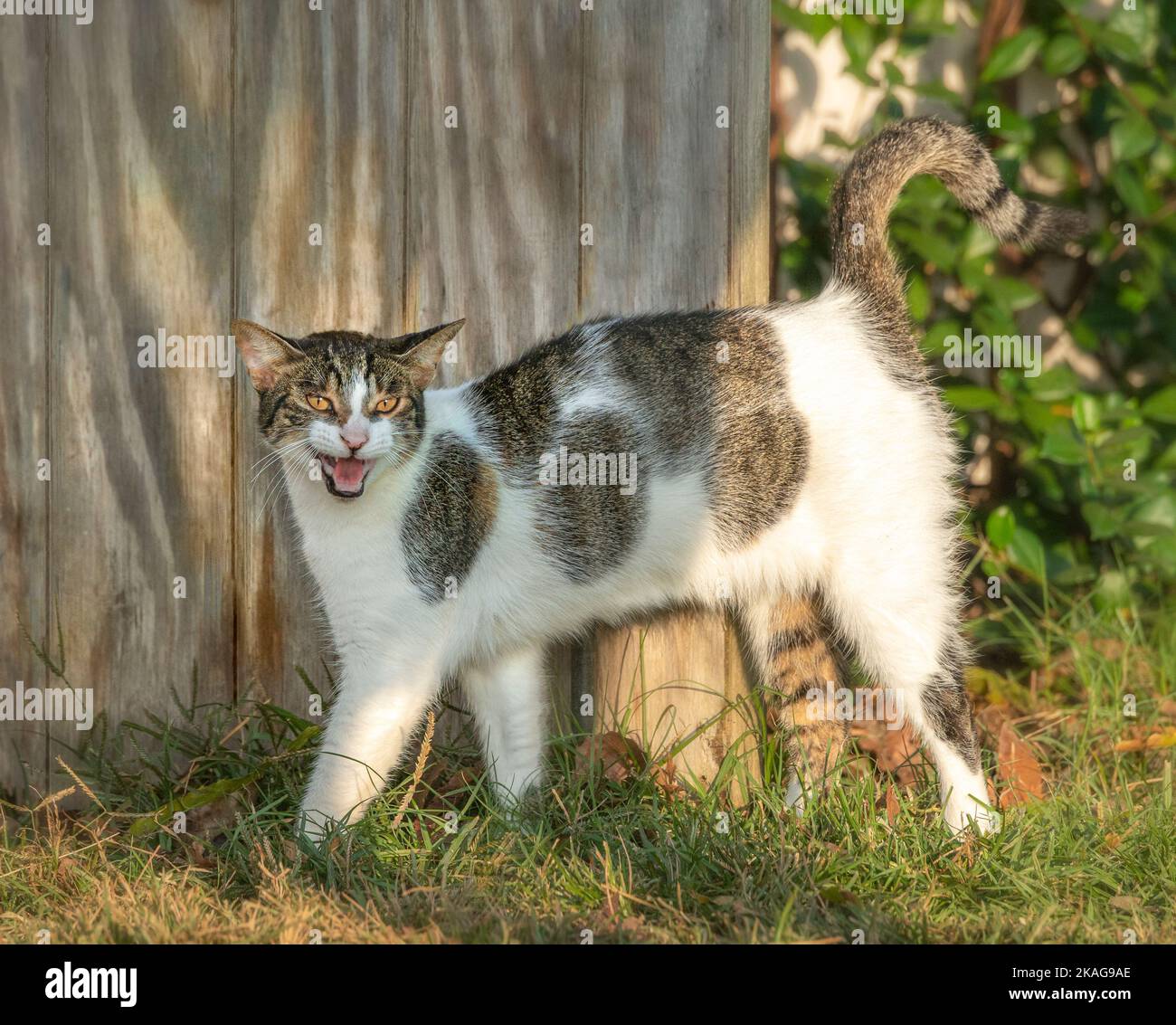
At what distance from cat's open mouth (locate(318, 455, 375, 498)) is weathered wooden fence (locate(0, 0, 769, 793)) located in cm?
57

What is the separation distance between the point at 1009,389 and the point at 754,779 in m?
1.85

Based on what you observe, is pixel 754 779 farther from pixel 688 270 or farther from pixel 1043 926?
pixel 688 270

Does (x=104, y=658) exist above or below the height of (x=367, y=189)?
below

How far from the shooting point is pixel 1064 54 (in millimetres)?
4512

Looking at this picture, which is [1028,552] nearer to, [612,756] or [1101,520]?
[1101,520]

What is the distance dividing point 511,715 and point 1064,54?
2.97 m

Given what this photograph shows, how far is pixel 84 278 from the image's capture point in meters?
3.75

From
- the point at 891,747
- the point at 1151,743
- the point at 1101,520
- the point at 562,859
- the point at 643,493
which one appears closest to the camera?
the point at 562,859

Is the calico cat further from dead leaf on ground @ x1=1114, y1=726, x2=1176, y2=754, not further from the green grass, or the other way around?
dead leaf on ground @ x1=1114, y1=726, x2=1176, y2=754

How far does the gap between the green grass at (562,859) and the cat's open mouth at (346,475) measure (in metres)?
0.74

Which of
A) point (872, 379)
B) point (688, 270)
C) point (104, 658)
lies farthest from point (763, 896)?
point (104, 658)

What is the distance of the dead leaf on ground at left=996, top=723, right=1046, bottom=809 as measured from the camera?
3.65 metres

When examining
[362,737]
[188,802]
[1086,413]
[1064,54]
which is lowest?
[188,802]

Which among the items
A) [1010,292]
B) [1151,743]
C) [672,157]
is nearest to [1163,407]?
[1010,292]
